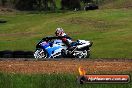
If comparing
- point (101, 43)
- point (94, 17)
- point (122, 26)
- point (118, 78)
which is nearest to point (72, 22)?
point (94, 17)

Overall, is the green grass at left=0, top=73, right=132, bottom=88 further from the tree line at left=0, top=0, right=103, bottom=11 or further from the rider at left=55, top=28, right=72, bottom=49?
the tree line at left=0, top=0, right=103, bottom=11

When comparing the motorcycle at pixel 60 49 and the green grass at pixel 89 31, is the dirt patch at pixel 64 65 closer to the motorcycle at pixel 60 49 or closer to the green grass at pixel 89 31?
the motorcycle at pixel 60 49

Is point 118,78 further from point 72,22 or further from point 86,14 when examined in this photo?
point 86,14

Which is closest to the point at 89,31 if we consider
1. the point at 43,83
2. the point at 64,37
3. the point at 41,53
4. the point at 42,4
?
the point at 41,53

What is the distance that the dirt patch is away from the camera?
66.3 feet

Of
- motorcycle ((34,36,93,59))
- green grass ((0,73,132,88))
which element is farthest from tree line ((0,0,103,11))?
green grass ((0,73,132,88))

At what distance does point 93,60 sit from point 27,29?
140ft

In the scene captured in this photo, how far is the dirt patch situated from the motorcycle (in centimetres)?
402

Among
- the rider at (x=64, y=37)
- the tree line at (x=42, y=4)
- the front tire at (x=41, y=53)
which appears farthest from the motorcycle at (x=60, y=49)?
the tree line at (x=42, y=4)

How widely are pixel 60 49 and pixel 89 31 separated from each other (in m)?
28.7

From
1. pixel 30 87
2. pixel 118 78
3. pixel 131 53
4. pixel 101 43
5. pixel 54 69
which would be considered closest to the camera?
pixel 118 78

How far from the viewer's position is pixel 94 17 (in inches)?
2719

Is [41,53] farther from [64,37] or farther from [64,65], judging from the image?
[64,65]

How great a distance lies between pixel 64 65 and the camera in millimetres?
21938
